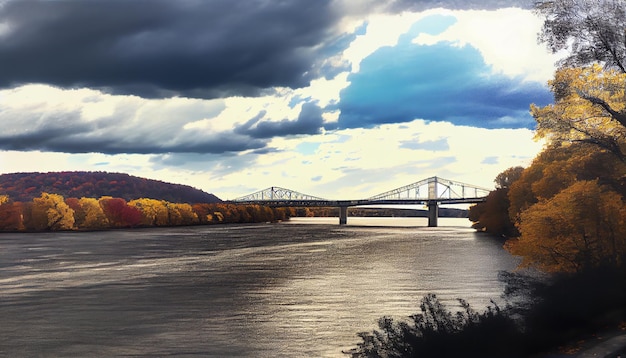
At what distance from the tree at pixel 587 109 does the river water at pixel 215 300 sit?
1032 centimetres

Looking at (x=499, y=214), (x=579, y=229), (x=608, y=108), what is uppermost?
(x=608, y=108)

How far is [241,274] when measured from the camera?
50781mm

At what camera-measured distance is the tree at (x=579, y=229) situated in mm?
32469

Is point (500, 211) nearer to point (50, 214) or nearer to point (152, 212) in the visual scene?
point (50, 214)

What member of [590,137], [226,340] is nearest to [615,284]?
[590,137]

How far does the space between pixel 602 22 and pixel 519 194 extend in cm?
5196

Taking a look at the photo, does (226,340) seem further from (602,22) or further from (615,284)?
(602,22)

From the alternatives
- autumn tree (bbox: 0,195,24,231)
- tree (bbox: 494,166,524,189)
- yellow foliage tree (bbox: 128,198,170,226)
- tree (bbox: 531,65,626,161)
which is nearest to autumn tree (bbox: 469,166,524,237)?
tree (bbox: 494,166,524,189)

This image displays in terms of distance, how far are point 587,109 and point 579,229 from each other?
22.3 ft

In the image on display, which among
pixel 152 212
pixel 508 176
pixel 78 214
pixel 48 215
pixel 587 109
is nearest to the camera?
pixel 587 109

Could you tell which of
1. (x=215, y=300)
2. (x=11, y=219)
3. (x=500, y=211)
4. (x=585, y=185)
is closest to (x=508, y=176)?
(x=500, y=211)

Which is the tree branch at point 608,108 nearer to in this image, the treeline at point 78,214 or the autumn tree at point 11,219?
the treeline at point 78,214

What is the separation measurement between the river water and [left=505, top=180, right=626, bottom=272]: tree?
4.07 metres

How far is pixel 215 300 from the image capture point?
35.7 m
